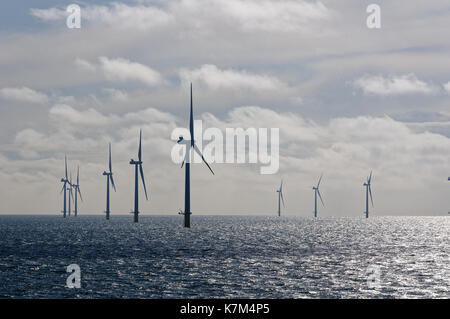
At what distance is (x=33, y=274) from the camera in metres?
74.6
